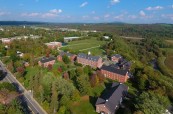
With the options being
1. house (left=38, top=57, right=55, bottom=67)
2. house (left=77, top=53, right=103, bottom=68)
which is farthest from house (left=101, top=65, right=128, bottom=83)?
house (left=38, top=57, right=55, bottom=67)

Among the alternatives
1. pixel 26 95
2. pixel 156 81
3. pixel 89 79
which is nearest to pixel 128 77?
pixel 156 81

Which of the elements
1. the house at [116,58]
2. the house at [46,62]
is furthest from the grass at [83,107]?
the house at [116,58]

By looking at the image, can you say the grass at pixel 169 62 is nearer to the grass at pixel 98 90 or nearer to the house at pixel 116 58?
the house at pixel 116 58

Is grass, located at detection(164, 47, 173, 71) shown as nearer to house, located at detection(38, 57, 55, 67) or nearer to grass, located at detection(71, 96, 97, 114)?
house, located at detection(38, 57, 55, 67)

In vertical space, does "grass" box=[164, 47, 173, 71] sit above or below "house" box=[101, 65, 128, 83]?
below

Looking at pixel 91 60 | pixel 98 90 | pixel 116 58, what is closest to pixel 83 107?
pixel 98 90

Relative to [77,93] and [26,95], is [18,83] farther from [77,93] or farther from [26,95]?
[77,93]
